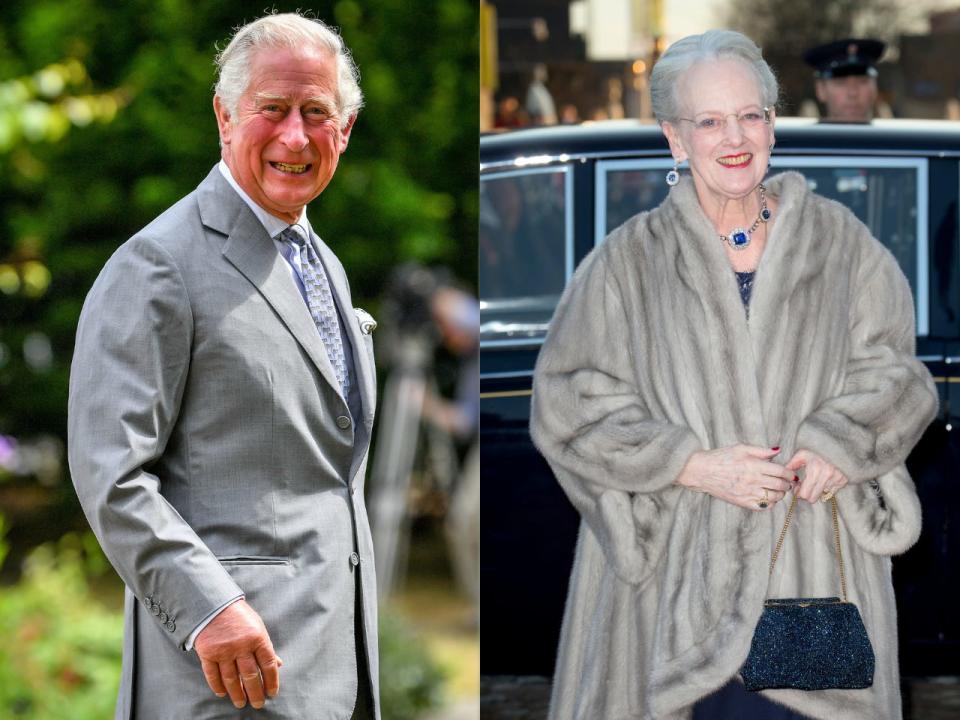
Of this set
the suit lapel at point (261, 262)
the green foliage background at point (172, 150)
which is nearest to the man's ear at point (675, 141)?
the suit lapel at point (261, 262)

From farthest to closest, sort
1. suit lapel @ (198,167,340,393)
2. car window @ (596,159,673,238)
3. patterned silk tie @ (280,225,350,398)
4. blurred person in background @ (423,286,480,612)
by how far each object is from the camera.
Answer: blurred person in background @ (423,286,480,612)
car window @ (596,159,673,238)
patterned silk tie @ (280,225,350,398)
suit lapel @ (198,167,340,393)

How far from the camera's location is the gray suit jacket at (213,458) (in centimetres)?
240

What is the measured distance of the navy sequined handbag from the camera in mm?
2928

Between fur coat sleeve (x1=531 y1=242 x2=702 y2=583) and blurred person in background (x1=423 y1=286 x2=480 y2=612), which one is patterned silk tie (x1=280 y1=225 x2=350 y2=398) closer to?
fur coat sleeve (x1=531 y1=242 x2=702 y2=583)

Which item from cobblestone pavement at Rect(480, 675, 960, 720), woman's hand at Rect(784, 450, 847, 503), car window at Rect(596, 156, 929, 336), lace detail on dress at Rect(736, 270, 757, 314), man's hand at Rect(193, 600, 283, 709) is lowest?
cobblestone pavement at Rect(480, 675, 960, 720)

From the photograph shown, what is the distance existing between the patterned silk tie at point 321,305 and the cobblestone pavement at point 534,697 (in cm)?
114

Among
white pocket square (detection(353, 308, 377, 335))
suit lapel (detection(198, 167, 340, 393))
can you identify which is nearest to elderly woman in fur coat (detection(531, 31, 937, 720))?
white pocket square (detection(353, 308, 377, 335))

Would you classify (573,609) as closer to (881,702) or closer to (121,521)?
(881,702)

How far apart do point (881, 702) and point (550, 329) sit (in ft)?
3.34

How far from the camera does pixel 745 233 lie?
9.96 ft

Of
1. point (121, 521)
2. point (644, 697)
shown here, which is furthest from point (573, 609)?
point (121, 521)

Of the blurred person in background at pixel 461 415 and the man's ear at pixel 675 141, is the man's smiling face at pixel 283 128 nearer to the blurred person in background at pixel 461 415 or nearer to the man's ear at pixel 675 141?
the man's ear at pixel 675 141

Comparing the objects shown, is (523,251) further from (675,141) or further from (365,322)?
(365,322)

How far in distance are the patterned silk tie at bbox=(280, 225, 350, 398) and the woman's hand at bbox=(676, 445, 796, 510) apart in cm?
74
